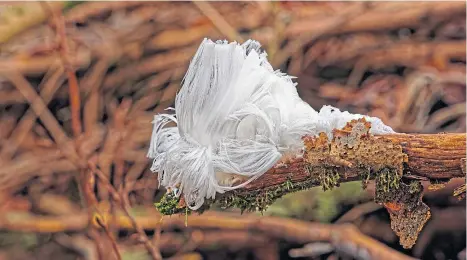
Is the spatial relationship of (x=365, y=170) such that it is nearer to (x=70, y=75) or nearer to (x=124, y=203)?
(x=124, y=203)

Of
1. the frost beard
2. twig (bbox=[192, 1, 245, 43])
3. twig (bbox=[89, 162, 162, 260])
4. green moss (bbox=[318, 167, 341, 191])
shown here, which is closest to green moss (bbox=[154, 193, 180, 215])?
the frost beard

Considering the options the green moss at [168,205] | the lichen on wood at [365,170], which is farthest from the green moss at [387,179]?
the green moss at [168,205]

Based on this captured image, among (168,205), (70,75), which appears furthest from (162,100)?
(168,205)

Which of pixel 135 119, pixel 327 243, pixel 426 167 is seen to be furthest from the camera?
pixel 135 119

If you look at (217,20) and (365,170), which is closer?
(365,170)

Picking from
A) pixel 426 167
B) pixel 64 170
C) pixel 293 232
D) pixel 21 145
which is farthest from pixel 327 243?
pixel 426 167

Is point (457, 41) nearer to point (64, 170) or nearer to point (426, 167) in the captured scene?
point (64, 170)
